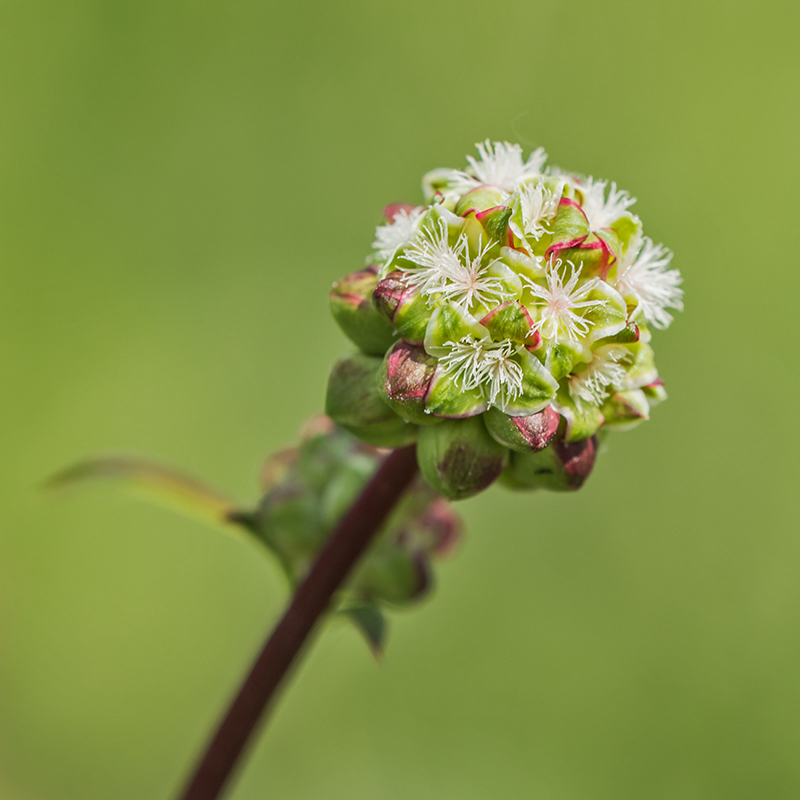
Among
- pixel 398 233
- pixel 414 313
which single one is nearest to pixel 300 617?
pixel 414 313

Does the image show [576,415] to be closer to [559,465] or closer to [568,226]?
[559,465]

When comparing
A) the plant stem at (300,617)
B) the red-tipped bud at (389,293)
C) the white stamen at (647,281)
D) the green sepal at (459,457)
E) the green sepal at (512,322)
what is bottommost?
the plant stem at (300,617)

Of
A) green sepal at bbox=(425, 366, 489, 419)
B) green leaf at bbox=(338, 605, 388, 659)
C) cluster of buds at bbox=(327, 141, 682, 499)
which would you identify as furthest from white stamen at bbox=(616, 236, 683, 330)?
green leaf at bbox=(338, 605, 388, 659)

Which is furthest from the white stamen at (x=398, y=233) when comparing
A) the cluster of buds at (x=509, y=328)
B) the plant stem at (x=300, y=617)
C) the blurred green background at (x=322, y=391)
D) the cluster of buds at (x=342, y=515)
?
the blurred green background at (x=322, y=391)

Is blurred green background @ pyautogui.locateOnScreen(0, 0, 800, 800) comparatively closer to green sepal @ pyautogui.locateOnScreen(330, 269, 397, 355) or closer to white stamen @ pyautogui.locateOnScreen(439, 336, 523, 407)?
green sepal @ pyautogui.locateOnScreen(330, 269, 397, 355)

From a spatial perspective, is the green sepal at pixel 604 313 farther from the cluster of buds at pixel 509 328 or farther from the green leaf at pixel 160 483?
the green leaf at pixel 160 483
